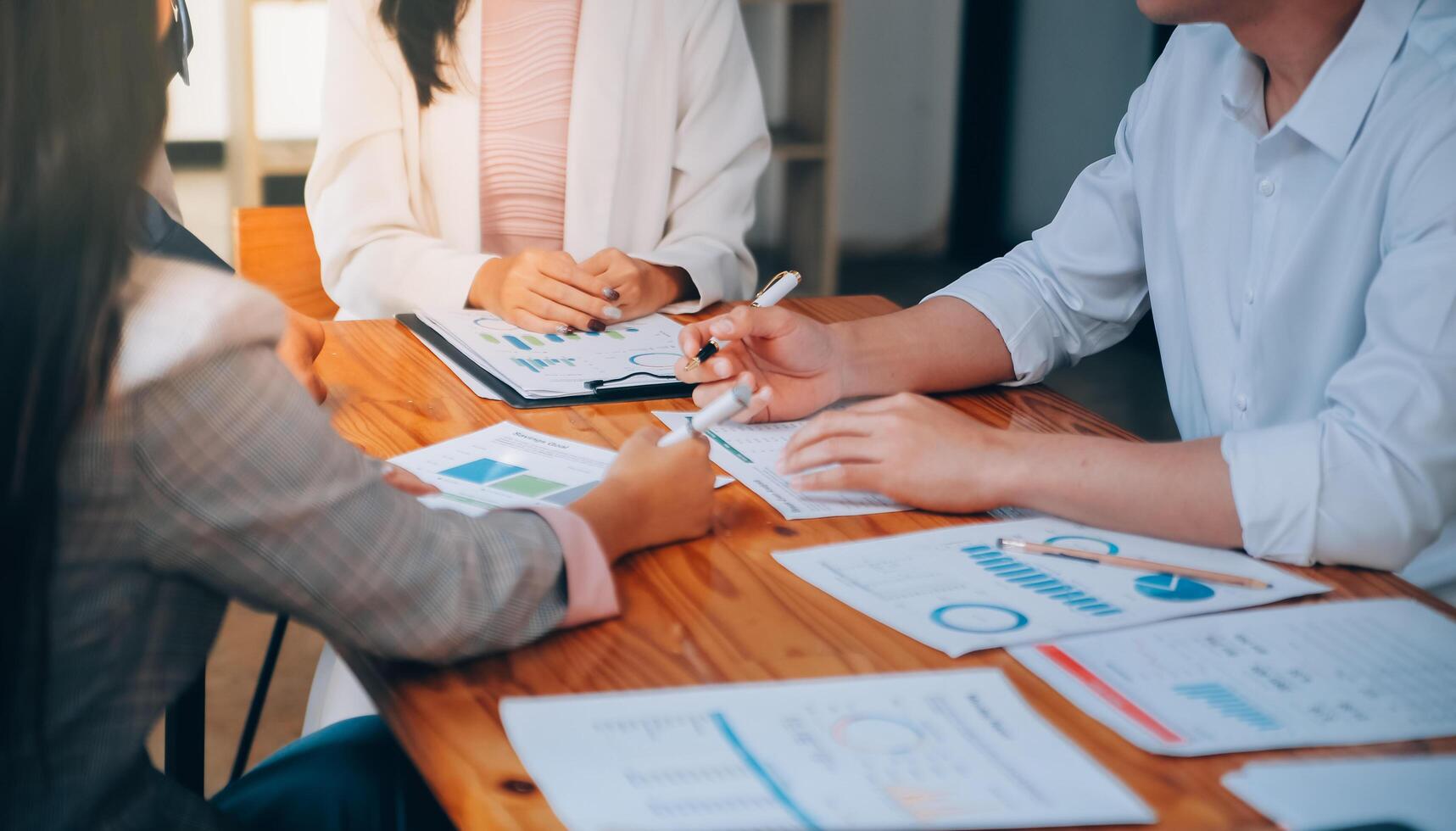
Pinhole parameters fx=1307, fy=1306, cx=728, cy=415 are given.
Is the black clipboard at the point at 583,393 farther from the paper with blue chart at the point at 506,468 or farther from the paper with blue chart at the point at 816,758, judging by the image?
the paper with blue chart at the point at 816,758

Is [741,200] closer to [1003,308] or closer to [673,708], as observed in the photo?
[1003,308]

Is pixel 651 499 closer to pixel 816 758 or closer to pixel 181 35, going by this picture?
pixel 816 758

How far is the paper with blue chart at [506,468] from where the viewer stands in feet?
3.28

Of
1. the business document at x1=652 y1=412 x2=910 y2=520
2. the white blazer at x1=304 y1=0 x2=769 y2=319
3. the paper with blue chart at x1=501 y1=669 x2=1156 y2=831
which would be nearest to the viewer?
the paper with blue chart at x1=501 y1=669 x2=1156 y2=831

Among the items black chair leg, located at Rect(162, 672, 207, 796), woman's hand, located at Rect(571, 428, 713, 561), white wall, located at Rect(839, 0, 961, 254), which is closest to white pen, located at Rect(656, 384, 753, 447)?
woman's hand, located at Rect(571, 428, 713, 561)

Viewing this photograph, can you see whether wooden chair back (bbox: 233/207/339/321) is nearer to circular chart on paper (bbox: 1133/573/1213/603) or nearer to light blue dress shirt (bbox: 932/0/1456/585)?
light blue dress shirt (bbox: 932/0/1456/585)

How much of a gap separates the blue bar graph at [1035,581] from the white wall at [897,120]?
4050mm

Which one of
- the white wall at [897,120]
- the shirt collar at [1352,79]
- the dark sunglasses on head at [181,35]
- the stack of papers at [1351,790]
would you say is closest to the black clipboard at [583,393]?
the dark sunglasses on head at [181,35]

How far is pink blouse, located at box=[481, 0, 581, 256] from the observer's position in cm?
193

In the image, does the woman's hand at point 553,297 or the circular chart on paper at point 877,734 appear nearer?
the circular chart on paper at point 877,734

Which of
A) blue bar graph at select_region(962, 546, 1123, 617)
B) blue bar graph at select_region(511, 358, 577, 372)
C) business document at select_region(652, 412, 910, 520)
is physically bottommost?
blue bar graph at select_region(962, 546, 1123, 617)

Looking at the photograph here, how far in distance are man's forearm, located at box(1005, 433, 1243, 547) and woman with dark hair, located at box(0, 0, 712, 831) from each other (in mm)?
382

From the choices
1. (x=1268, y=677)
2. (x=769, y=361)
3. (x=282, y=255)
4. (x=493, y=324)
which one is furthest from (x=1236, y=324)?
(x=282, y=255)

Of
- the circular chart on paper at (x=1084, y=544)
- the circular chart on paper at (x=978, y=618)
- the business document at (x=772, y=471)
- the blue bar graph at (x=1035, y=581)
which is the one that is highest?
the business document at (x=772, y=471)
